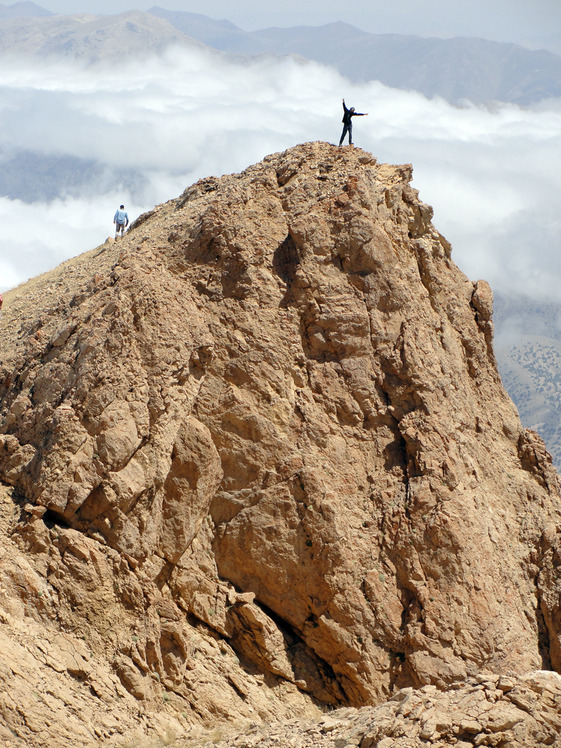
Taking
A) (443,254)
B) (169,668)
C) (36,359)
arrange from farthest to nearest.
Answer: (443,254) → (36,359) → (169,668)

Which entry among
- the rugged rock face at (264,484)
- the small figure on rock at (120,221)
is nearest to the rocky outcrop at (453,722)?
the rugged rock face at (264,484)

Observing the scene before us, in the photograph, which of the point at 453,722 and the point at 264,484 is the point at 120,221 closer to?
the point at 264,484

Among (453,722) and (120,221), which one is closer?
(453,722)

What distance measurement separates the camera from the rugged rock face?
15.8 metres

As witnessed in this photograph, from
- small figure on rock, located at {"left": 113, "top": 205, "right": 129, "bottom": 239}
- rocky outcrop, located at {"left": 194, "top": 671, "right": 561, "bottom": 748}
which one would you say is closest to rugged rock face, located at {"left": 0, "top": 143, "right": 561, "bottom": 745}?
rocky outcrop, located at {"left": 194, "top": 671, "right": 561, "bottom": 748}

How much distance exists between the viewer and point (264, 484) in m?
17.4

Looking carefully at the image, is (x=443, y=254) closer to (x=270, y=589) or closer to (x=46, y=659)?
(x=270, y=589)

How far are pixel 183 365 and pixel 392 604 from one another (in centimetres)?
670

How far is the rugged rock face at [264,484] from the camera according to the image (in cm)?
1578

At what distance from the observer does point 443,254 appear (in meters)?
22.5

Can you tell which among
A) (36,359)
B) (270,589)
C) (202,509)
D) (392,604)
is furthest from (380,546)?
(36,359)

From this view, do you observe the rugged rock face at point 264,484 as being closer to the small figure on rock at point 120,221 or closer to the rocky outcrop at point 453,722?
the rocky outcrop at point 453,722

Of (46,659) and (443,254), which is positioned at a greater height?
(443,254)

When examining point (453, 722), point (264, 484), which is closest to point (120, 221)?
point (264, 484)
